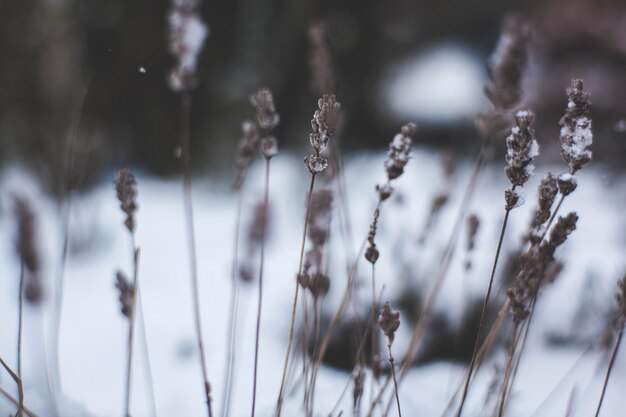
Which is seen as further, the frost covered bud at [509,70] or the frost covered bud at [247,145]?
the frost covered bud at [509,70]

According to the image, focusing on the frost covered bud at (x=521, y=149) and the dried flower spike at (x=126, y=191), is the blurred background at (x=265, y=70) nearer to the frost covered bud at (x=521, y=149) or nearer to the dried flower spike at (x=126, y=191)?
the dried flower spike at (x=126, y=191)

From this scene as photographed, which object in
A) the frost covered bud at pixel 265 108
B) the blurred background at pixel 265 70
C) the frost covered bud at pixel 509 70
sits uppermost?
the blurred background at pixel 265 70

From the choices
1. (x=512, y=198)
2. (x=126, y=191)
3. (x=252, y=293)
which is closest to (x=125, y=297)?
(x=126, y=191)

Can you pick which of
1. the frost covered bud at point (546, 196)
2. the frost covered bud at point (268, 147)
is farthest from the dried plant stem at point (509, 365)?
the frost covered bud at point (268, 147)

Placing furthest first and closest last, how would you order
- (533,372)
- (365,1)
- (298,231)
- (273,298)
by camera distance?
Result: (365,1) < (298,231) < (273,298) < (533,372)

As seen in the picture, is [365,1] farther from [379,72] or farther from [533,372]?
[533,372]

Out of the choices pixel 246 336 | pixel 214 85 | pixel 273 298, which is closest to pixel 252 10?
pixel 214 85
